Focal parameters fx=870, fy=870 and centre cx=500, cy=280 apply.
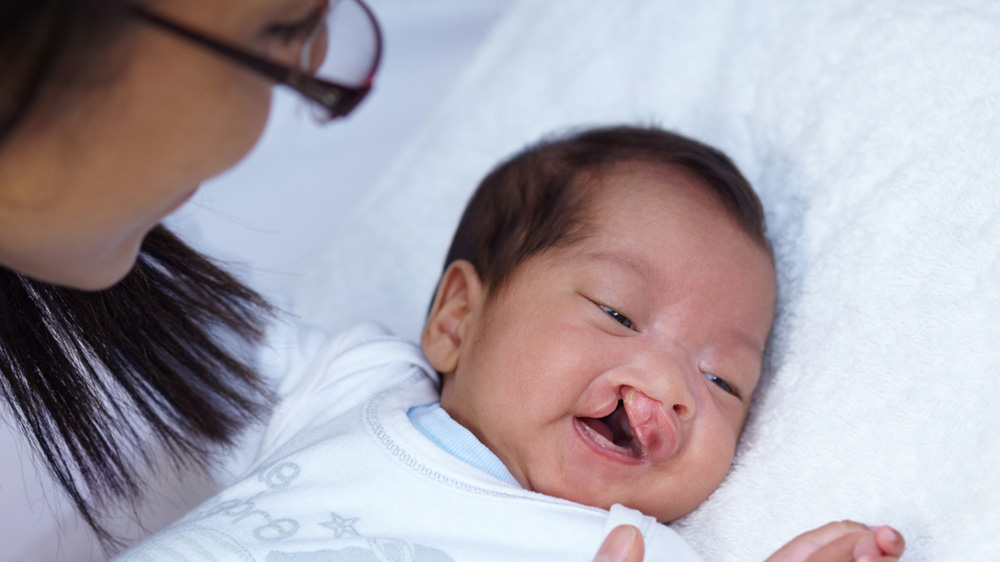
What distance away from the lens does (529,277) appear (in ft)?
3.74

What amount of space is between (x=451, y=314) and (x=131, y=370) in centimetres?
45

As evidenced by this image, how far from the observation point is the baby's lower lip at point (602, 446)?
1024mm

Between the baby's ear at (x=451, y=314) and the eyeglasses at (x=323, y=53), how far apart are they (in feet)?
1.71

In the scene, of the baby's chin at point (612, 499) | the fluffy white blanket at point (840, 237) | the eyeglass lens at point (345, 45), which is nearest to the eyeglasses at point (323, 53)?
the eyeglass lens at point (345, 45)

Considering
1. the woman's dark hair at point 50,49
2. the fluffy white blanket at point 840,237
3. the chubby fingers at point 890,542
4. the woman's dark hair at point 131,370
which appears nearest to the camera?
the woman's dark hair at point 50,49

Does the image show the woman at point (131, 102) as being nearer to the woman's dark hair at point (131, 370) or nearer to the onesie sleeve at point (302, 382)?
the woman's dark hair at point (131, 370)

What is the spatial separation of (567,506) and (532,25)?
121 cm

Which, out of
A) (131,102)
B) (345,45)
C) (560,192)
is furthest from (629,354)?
→ (131,102)

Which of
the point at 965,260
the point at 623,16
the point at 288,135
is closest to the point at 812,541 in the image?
the point at 965,260

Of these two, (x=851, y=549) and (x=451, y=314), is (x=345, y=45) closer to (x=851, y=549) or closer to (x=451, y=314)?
(x=451, y=314)

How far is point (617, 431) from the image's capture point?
111cm

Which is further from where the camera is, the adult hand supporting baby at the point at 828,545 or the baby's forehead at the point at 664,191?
the baby's forehead at the point at 664,191

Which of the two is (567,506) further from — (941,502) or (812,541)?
(941,502)

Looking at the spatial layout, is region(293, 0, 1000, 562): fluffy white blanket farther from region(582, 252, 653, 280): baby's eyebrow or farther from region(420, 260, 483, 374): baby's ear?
region(420, 260, 483, 374): baby's ear
